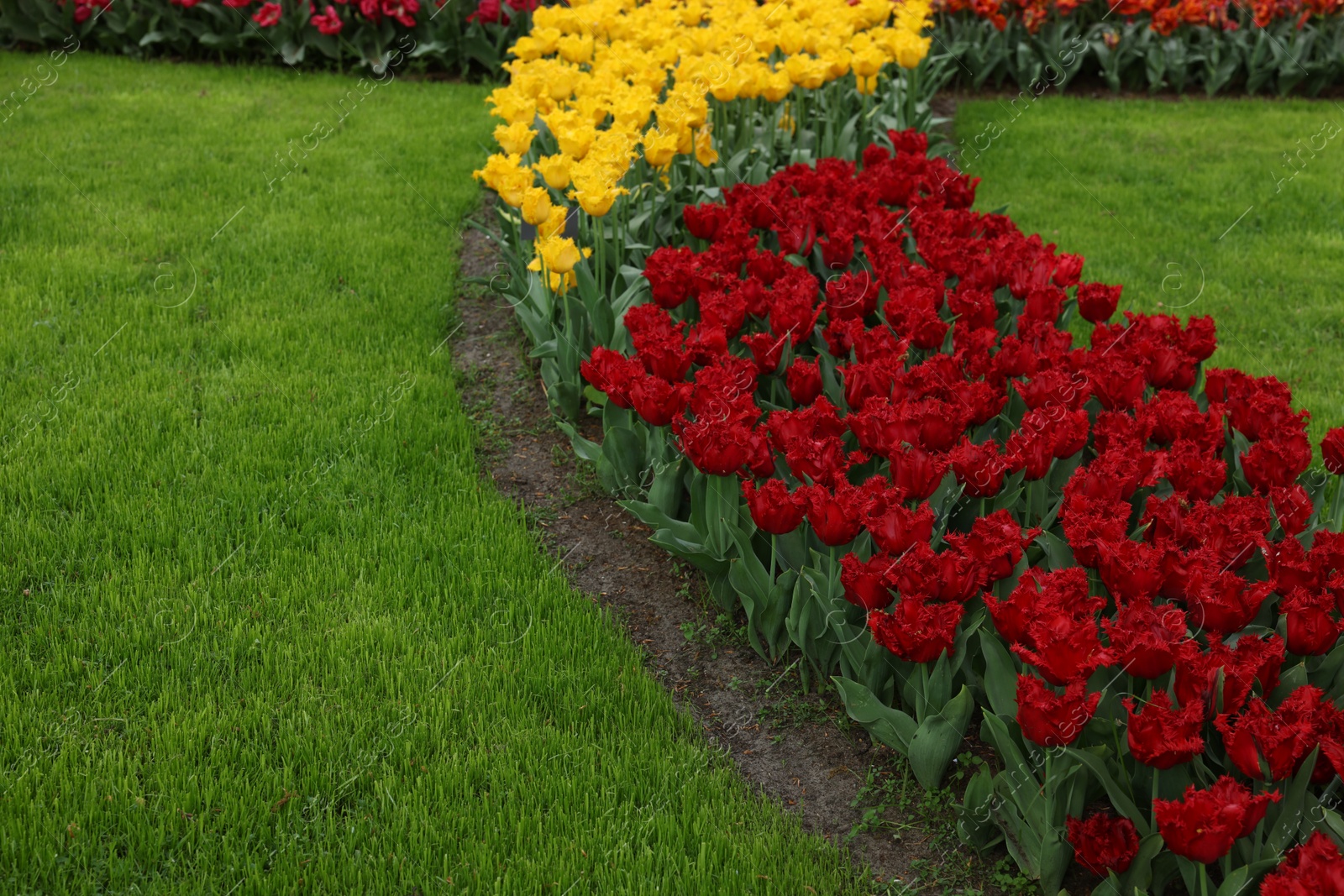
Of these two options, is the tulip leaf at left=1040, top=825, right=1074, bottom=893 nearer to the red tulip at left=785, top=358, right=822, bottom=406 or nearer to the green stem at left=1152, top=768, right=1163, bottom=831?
the green stem at left=1152, top=768, right=1163, bottom=831

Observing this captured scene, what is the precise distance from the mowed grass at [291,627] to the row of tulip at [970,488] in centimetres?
44

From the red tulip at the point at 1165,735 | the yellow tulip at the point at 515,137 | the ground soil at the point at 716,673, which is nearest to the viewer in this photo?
the red tulip at the point at 1165,735

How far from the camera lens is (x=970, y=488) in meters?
2.83

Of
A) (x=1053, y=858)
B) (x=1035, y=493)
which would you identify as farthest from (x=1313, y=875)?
(x=1035, y=493)

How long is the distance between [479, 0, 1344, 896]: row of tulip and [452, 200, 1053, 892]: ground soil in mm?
107

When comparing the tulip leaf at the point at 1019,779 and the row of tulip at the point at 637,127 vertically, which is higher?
the row of tulip at the point at 637,127

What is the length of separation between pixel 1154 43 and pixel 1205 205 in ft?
10.7

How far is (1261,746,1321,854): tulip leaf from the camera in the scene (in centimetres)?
212

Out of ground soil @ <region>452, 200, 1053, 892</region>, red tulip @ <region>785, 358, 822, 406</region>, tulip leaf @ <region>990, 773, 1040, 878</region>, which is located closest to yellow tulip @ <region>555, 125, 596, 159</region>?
ground soil @ <region>452, 200, 1053, 892</region>

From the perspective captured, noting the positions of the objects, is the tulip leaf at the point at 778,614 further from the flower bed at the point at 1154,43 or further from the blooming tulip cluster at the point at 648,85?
the flower bed at the point at 1154,43

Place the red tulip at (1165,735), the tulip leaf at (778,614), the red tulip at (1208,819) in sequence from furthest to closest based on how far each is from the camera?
1. the tulip leaf at (778,614)
2. the red tulip at (1165,735)
3. the red tulip at (1208,819)

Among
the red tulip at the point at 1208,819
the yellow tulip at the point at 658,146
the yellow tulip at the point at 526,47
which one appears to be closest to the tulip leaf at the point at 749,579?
the red tulip at the point at 1208,819

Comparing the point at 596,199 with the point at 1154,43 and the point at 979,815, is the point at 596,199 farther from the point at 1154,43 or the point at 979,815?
the point at 1154,43

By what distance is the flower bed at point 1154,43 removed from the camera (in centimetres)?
900
